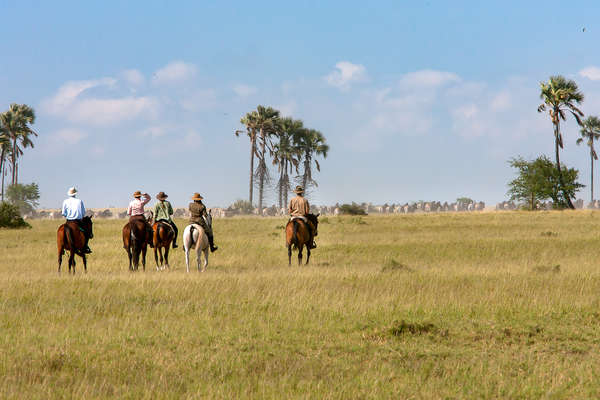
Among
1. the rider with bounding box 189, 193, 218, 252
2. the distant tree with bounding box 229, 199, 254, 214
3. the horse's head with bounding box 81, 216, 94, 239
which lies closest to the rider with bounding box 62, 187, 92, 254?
the horse's head with bounding box 81, 216, 94, 239

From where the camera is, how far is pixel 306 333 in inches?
427

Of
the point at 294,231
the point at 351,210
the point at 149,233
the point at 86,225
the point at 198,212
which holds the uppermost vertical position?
the point at 351,210

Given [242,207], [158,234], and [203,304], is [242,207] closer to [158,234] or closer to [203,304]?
[158,234]

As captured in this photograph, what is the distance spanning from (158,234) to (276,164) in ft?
232

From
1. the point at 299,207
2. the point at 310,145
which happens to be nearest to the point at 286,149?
the point at 310,145

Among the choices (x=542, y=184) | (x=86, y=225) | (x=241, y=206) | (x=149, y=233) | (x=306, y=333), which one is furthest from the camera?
(x=241, y=206)

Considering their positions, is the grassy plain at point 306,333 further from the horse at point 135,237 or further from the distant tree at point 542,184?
the distant tree at point 542,184

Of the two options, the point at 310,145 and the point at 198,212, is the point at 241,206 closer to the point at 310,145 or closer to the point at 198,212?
the point at 310,145

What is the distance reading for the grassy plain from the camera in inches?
311

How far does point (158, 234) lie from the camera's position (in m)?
21.8

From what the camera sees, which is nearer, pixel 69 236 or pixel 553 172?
pixel 69 236

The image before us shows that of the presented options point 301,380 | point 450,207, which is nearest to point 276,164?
point 450,207

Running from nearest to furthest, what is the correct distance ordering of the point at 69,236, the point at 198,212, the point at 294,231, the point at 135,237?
the point at 69,236 < the point at 198,212 < the point at 135,237 < the point at 294,231

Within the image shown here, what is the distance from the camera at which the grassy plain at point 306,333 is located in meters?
7.91
